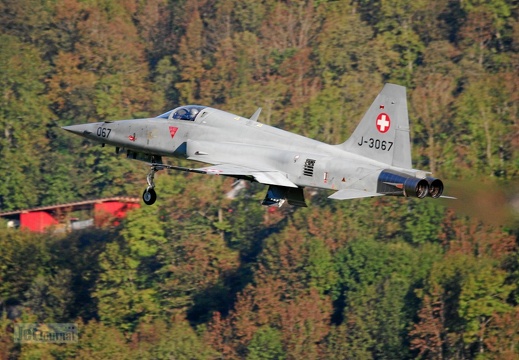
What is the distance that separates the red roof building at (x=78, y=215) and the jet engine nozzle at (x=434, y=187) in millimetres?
62003

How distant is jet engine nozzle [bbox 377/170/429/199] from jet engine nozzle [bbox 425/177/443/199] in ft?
0.71

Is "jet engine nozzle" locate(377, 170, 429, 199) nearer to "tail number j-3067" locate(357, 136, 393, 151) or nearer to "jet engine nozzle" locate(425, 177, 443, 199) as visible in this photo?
"jet engine nozzle" locate(425, 177, 443, 199)

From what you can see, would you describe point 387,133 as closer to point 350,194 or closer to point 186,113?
point 350,194

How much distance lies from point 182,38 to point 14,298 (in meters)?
55.4

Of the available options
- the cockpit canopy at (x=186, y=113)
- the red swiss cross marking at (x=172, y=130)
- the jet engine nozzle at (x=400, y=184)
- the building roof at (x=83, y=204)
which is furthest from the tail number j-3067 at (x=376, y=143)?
the building roof at (x=83, y=204)

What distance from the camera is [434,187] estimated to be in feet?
108

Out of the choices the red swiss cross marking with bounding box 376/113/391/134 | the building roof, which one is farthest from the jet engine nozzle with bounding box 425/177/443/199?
the building roof

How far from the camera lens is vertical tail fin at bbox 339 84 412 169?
108 ft

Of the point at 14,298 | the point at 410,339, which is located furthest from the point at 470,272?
the point at 14,298

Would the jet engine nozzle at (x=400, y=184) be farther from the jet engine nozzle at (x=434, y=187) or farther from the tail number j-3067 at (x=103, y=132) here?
the tail number j-3067 at (x=103, y=132)

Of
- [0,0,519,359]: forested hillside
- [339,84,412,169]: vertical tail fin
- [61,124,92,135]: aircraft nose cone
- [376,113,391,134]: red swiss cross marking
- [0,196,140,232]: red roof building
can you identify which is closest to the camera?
[339,84,412,169]: vertical tail fin

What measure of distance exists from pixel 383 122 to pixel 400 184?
6.62 ft

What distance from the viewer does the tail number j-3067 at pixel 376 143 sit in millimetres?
33219

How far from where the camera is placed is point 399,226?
9144 centimetres
